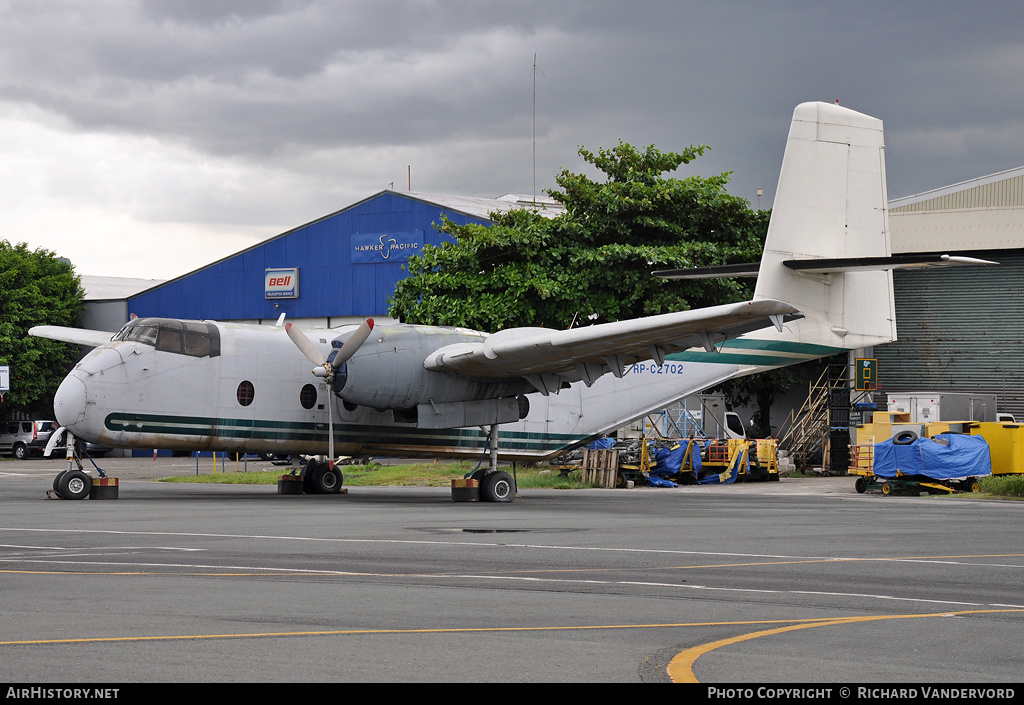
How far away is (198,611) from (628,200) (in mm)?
31917

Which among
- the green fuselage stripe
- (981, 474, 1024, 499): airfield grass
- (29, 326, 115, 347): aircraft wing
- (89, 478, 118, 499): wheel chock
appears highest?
(29, 326, 115, 347): aircraft wing

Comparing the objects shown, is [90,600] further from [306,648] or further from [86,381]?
[86,381]

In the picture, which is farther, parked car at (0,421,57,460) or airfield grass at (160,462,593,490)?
parked car at (0,421,57,460)

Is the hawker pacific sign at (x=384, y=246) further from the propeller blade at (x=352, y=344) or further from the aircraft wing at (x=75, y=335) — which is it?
the propeller blade at (x=352, y=344)

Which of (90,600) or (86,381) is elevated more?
(86,381)

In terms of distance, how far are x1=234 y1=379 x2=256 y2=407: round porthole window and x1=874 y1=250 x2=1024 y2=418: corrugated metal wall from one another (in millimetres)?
27022

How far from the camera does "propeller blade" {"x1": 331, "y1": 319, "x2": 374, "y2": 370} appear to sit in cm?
2061

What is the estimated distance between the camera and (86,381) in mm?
19906

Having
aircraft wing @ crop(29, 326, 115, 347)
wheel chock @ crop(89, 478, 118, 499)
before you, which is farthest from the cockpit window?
aircraft wing @ crop(29, 326, 115, 347)

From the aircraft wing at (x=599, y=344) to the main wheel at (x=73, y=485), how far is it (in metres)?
7.07

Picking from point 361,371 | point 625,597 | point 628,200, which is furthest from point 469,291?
point 625,597

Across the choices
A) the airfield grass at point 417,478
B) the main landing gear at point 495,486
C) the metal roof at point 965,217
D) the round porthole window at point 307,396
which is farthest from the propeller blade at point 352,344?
the metal roof at point 965,217

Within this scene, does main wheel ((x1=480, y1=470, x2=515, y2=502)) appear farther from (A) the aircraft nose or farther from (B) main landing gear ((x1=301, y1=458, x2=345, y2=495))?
(A) the aircraft nose

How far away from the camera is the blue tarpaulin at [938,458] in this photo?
26266 millimetres
